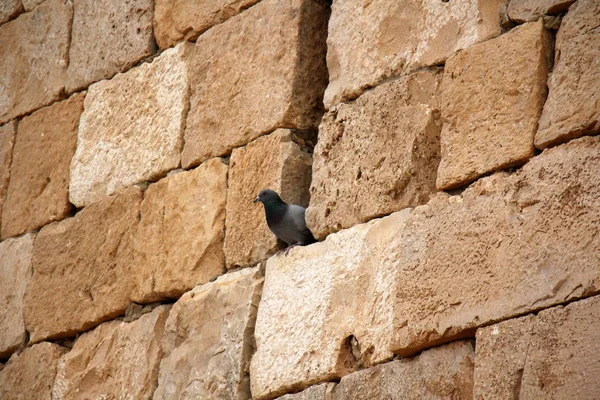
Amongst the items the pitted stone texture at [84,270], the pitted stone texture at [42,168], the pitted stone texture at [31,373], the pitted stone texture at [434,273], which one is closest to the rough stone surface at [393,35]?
the pitted stone texture at [434,273]

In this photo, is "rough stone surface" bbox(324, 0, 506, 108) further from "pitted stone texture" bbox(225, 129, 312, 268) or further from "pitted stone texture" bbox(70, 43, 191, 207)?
"pitted stone texture" bbox(70, 43, 191, 207)

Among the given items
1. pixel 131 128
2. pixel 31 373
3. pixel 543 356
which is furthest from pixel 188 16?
pixel 543 356

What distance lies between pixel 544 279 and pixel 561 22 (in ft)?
3.07

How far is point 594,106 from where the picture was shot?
388 cm

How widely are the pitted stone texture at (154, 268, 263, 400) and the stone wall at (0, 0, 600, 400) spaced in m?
0.01

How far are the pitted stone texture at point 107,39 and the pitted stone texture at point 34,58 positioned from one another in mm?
90

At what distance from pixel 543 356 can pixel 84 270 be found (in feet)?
9.20

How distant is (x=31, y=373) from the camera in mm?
5918

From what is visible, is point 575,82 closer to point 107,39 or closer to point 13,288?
point 107,39

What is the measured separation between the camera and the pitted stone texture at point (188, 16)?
5.68 meters

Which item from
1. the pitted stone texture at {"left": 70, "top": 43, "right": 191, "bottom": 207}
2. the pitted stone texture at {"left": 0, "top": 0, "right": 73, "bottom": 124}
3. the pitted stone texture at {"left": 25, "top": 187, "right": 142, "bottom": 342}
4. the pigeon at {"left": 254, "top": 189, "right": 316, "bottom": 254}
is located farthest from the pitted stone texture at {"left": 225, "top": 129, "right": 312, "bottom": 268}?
the pitted stone texture at {"left": 0, "top": 0, "right": 73, "bottom": 124}

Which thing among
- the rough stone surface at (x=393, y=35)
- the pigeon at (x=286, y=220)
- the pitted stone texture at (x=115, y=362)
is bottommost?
the pitted stone texture at (x=115, y=362)

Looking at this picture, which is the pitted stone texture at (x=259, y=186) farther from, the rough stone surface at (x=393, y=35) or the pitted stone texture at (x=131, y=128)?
the pitted stone texture at (x=131, y=128)

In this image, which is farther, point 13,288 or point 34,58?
point 34,58
